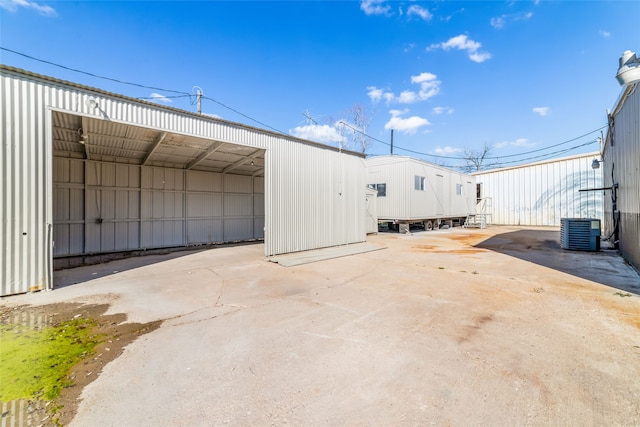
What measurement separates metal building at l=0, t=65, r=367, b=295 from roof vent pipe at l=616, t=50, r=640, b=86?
8.03 m

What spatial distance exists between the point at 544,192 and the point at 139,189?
92.4 ft

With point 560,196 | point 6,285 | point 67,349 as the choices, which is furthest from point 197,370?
point 560,196

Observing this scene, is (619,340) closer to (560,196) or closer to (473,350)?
(473,350)

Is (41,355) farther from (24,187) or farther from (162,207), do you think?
(162,207)

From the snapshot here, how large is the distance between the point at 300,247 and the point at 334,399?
7.80 metres

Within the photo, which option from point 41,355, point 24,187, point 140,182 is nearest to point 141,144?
point 140,182

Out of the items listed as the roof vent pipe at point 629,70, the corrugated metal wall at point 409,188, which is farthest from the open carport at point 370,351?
the corrugated metal wall at point 409,188

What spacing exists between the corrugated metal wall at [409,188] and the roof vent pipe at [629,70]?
44.1ft

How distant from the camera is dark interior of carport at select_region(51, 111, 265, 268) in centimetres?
926

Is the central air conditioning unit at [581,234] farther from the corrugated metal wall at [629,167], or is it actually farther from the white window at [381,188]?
the white window at [381,188]

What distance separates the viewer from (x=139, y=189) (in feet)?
38.9

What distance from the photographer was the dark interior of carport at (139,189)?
9258 millimetres

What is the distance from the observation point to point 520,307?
4.63 m

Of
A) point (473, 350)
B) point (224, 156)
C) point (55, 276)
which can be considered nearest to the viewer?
point (473, 350)
